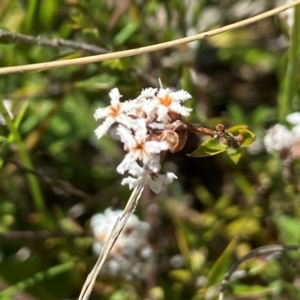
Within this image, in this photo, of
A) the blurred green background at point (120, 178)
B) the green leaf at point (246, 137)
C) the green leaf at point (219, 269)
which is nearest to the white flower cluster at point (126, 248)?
the blurred green background at point (120, 178)

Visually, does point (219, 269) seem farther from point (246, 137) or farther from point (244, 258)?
point (246, 137)

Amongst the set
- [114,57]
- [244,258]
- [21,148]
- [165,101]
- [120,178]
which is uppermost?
[120,178]

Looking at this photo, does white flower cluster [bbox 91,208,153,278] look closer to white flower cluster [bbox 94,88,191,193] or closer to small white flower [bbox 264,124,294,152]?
small white flower [bbox 264,124,294,152]

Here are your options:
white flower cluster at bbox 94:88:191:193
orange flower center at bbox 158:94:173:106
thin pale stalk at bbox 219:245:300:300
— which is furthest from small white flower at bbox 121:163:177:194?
thin pale stalk at bbox 219:245:300:300

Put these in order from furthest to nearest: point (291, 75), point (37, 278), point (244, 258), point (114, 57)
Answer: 1. point (37, 278)
2. point (291, 75)
3. point (244, 258)
4. point (114, 57)

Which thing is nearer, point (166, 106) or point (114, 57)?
point (166, 106)

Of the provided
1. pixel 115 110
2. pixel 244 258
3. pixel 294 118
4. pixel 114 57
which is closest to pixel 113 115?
pixel 115 110

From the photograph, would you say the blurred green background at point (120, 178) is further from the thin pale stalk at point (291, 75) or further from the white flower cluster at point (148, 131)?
the white flower cluster at point (148, 131)
